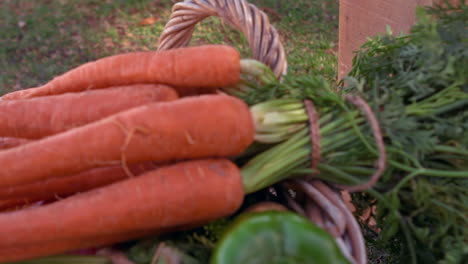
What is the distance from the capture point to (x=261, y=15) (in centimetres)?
110

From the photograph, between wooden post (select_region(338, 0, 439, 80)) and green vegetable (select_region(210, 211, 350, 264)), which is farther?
wooden post (select_region(338, 0, 439, 80))

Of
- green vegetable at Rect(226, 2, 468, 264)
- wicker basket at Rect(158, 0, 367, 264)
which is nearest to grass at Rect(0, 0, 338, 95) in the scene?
wicker basket at Rect(158, 0, 367, 264)

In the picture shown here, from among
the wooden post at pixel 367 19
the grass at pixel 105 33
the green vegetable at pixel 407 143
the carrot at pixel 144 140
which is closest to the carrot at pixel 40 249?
the carrot at pixel 144 140

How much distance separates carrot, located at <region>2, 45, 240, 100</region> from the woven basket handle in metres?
0.08

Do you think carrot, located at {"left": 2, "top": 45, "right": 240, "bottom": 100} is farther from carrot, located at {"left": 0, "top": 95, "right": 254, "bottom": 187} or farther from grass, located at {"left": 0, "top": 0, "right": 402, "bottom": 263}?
grass, located at {"left": 0, "top": 0, "right": 402, "bottom": 263}

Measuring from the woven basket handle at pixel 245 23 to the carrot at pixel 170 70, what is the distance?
0.08 m

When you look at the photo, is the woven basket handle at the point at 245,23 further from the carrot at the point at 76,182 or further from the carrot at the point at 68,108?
the carrot at the point at 76,182

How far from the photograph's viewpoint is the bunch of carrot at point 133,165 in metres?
0.89

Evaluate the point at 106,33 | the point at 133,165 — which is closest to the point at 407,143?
the point at 133,165

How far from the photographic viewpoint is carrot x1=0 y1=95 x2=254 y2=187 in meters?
0.92

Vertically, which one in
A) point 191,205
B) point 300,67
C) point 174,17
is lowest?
point 300,67

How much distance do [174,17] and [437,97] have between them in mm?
735

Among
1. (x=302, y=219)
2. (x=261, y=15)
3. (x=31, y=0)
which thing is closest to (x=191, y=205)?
(x=302, y=219)

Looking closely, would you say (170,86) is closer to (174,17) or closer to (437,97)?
(174,17)
